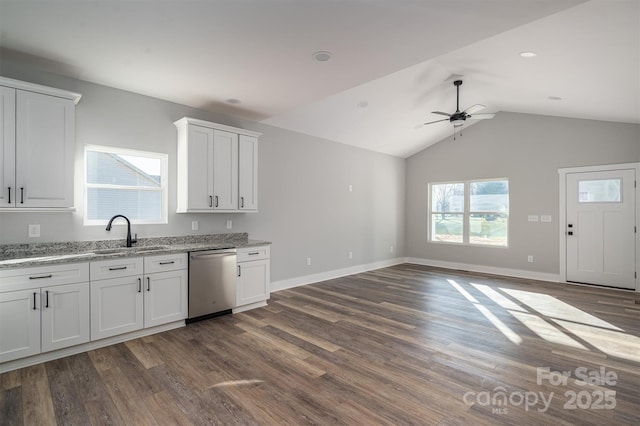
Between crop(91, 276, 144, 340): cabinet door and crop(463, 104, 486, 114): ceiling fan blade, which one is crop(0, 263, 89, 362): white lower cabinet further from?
crop(463, 104, 486, 114): ceiling fan blade

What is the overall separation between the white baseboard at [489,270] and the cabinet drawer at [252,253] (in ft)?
15.6

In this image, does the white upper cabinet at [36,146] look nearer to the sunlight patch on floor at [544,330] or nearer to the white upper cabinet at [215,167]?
the white upper cabinet at [215,167]

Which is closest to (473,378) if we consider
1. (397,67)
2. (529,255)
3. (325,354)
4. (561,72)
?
(325,354)

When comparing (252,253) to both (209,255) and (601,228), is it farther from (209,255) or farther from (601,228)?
(601,228)

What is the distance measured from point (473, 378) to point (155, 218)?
12.5 ft

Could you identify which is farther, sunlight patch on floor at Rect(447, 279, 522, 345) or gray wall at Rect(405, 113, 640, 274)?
gray wall at Rect(405, 113, 640, 274)

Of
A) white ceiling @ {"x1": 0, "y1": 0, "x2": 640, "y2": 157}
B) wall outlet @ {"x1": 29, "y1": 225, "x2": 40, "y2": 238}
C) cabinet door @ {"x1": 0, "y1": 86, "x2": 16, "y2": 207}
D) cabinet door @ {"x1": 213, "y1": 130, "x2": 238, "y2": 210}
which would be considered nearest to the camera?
white ceiling @ {"x1": 0, "y1": 0, "x2": 640, "y2": 157}

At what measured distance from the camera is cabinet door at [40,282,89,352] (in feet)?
8.95

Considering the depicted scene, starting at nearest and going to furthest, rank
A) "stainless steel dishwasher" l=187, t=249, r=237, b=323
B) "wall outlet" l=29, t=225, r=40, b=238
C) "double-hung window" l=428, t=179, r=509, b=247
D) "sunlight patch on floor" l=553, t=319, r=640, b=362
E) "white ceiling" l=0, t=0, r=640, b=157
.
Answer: "white ceiling" l=0, t=0, r=640, b=157 < "sunlight patch on floor" l=553, t=319, r=640, b=362 < "wall outlet" l=29, t=225, r=40, b=238 < "stainless steel dishwasher" l=187, t=249, r=237, b=323 < "double-hung window" l=428, t=179, r=509, b=247

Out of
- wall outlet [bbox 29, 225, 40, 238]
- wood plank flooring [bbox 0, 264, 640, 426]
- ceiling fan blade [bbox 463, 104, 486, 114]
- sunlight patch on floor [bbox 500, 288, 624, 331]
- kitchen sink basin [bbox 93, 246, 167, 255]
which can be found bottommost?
wood plank flooring [bbox 0, 264, 640, 426]

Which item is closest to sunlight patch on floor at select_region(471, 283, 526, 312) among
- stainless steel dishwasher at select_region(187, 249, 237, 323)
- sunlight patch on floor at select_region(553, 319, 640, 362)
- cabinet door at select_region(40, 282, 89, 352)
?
sunlight patch on floor at select_region(553, 319, 640, 362)

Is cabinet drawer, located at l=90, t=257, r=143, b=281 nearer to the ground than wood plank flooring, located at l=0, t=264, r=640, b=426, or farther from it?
farther from it

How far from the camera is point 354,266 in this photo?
22.1 feet

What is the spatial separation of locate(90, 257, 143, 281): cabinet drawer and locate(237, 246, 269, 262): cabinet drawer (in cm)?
120
